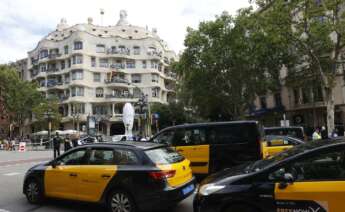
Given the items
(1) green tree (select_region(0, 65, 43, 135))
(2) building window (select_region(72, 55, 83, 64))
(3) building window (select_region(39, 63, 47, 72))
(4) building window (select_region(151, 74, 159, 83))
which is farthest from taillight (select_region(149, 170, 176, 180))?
(3) building window (select_region(39, 63, 47, 72))

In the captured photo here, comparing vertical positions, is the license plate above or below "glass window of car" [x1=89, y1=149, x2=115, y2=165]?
below

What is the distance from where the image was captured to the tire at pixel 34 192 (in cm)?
839

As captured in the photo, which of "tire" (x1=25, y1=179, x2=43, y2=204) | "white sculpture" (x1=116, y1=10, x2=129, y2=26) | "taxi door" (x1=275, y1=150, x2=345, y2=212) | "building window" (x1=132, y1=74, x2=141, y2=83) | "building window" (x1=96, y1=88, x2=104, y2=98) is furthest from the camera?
"white sculpture" (x1=116, y1=10, x2=129, y2=26)

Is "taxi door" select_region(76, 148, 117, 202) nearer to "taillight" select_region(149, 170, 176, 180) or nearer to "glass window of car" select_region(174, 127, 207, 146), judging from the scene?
"taillight" select_region(149, 170, 176, 180)

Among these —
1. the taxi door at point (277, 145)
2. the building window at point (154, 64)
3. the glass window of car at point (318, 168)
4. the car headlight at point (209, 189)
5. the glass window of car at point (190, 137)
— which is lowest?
the car headlight at point (209, 189)

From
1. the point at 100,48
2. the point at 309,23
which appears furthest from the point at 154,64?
the point at 309,23

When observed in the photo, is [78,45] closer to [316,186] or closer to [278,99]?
[278,99]

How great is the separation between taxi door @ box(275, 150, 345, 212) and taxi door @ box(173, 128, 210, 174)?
588 cm

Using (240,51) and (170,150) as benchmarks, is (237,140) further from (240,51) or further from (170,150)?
(240,51)

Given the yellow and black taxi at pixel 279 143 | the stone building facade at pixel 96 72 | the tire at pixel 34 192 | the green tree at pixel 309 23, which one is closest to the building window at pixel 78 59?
the stone building facade at pixel 96 72

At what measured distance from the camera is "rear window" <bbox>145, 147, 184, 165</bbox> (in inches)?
276

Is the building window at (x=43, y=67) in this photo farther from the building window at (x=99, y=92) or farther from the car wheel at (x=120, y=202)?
the car wheel at (x=120, y=202)

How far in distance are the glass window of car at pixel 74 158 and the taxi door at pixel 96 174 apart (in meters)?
0.23

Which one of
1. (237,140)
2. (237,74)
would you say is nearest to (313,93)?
(237,74)
